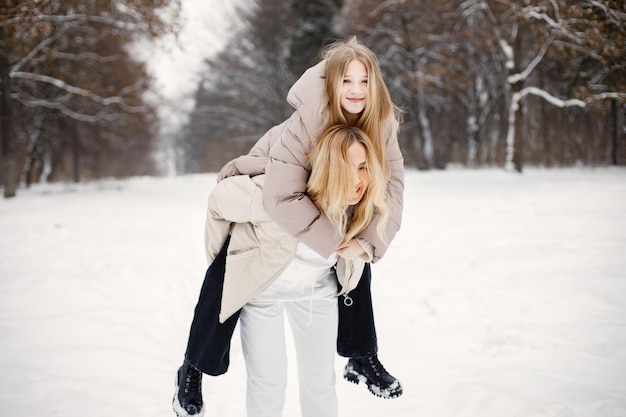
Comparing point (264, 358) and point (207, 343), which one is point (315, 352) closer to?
point (264, 358)

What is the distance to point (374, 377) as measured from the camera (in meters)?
2.38

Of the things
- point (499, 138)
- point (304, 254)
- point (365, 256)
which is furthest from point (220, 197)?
point (499, 138)

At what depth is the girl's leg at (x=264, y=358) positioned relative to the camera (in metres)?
1.97

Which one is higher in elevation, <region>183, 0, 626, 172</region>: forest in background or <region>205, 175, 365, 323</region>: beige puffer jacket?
<region>183, 0, 626, 172</region>: forest in background

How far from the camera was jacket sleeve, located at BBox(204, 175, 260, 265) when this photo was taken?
6.26ft

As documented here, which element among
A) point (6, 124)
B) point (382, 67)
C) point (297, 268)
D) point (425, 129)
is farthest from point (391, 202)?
point (382, 67)

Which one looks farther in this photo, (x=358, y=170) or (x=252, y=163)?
(x=252, y=163)

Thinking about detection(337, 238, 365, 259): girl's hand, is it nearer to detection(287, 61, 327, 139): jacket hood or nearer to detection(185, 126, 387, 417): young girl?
detection(185, 126, 387, 417): young girl

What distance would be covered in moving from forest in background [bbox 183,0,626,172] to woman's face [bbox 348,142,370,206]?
8.34 meters

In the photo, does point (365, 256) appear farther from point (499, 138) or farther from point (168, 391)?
point (499, 138)

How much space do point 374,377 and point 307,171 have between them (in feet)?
4.26

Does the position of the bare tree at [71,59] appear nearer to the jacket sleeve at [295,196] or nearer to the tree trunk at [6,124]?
the tree trunk at [6,124]

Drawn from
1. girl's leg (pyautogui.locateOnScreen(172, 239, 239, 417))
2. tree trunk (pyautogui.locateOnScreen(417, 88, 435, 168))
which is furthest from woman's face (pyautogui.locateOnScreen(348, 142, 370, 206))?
tree trunk (pyautogui.locateOnScreen(417, 88, 435, 168))

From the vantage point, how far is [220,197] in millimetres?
1956
